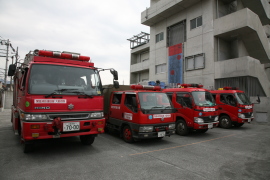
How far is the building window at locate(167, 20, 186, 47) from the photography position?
18672mm

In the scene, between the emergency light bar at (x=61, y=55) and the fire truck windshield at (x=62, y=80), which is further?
the emergency light bar at (x=61, y=55)

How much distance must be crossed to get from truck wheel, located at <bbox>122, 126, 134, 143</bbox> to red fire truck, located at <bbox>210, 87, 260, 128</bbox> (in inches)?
270

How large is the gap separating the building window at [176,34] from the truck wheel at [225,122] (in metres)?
10.2

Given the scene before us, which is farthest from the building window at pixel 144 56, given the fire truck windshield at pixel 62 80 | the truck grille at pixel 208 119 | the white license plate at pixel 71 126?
the white license plate at pixel 71 126

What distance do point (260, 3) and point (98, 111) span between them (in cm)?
1896

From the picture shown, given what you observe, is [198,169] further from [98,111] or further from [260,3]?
[260,3]

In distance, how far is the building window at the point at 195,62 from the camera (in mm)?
16491

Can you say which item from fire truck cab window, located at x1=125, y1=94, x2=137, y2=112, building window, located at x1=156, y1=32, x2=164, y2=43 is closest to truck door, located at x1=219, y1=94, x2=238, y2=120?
fire truck cab window, located at x1=125, y1=94, x2=137, y2=112

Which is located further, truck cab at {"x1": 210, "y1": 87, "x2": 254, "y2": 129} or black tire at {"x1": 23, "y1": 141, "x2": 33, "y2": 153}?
truck cab at {"x1": 210, "y1": 87, "x2": 254, "y2": 129}

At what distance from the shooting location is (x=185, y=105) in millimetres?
8211

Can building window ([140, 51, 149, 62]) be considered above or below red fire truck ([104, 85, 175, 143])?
above

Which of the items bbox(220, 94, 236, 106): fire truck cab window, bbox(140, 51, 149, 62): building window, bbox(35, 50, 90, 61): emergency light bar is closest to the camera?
bbox(35, 50, 90, 61): emergency light bar

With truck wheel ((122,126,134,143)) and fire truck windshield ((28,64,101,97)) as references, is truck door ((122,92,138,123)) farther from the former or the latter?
fire truck windshield ((28,64,101,97))

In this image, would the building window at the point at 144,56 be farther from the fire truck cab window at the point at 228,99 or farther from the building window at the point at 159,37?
the fire truck cab window at the point at 228,99
